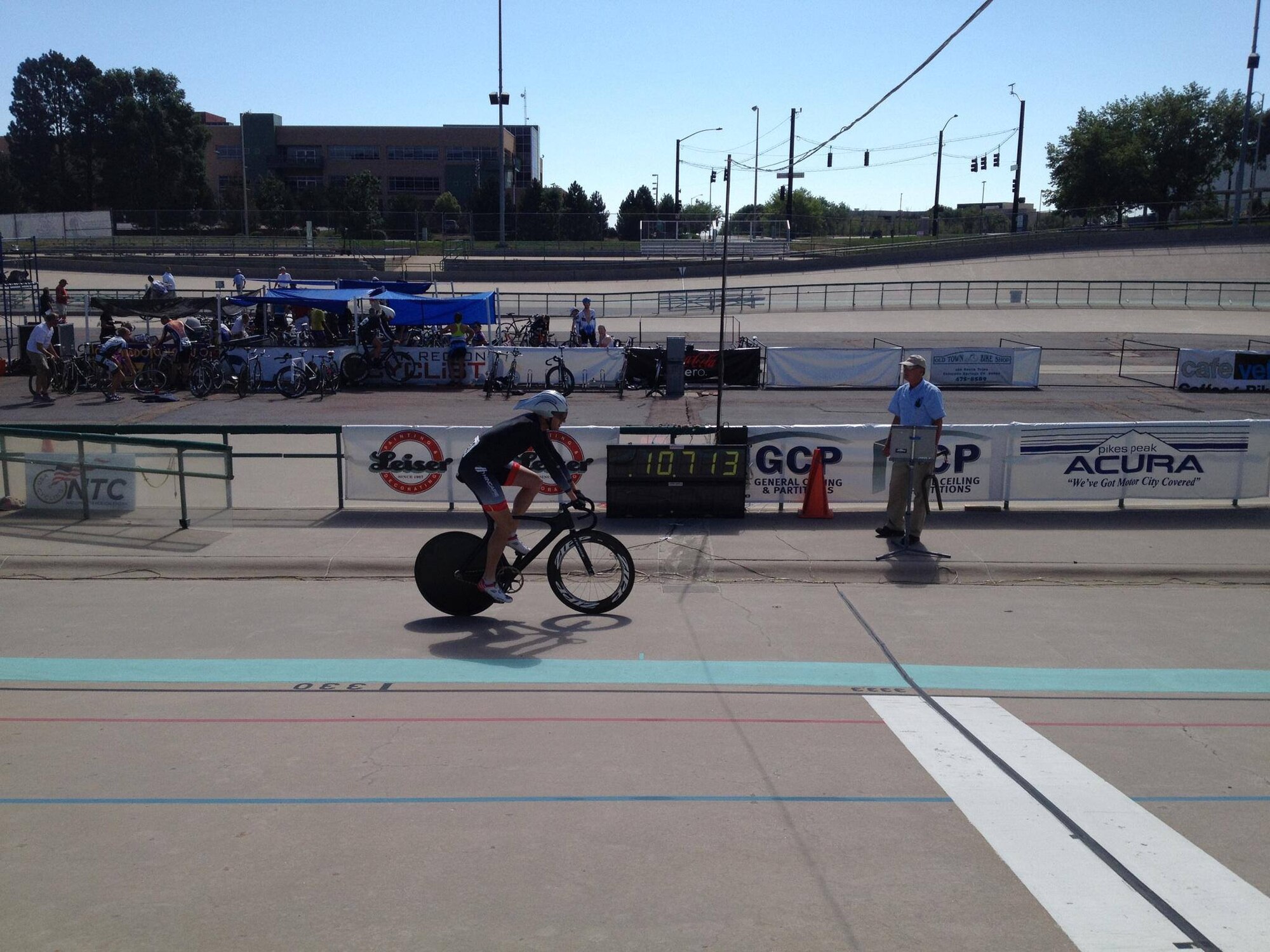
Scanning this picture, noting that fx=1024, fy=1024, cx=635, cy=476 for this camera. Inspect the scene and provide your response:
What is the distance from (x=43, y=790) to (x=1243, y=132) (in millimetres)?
66425

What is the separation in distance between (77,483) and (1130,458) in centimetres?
1234

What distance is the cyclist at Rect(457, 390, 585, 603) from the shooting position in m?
7.98

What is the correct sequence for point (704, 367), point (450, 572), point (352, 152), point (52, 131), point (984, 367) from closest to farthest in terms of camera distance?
point (450, 572) → point (704, 367) → point (984, 367) → point (352, 152) → point (52, 131)

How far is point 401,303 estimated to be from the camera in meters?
26.8

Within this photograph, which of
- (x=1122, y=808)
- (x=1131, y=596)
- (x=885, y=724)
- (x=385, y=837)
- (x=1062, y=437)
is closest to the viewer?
(x=385, y=837)

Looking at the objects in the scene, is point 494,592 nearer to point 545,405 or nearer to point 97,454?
point 545,405

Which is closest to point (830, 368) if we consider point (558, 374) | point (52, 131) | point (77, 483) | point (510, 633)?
point (558, 374)

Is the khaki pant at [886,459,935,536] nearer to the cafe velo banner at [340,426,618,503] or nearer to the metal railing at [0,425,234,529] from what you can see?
the cafe velo banner at [340,426,618,503]

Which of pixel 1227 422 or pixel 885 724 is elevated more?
pixel 1227 422

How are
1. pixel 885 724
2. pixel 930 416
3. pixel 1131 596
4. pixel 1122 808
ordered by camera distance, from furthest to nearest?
pixel 930 416
pixel 1131 596
pixel 885 724
pixel 1122 808

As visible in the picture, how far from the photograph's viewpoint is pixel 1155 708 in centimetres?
677

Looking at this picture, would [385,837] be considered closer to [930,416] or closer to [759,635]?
[759,635]

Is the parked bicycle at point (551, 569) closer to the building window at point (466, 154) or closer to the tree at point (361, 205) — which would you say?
the tree at point (361, 205)

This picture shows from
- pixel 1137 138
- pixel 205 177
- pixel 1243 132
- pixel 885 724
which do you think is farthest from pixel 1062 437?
pixel 205 177
